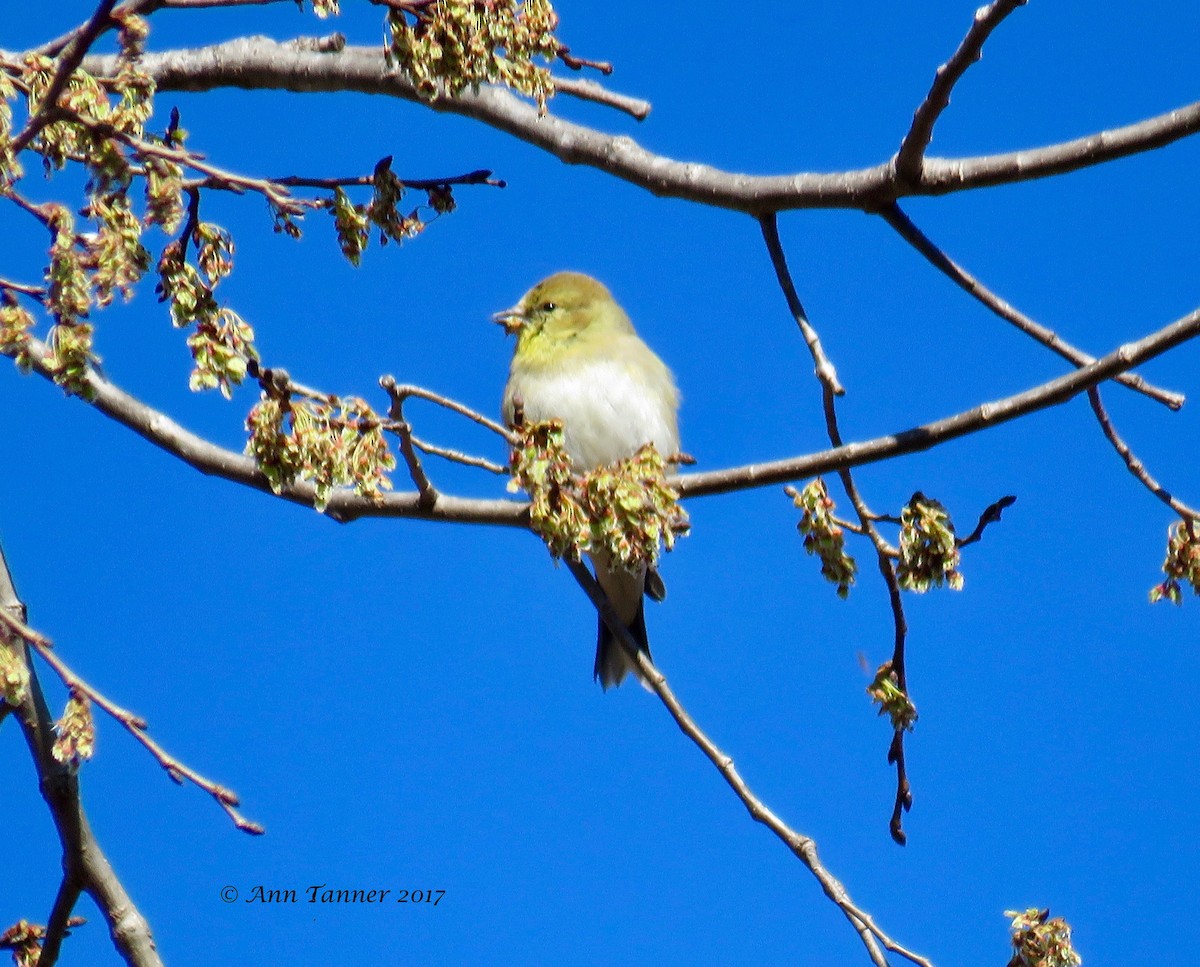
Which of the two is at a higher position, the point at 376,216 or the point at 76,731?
the point at 376,216

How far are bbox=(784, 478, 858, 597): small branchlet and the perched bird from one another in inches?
92.0

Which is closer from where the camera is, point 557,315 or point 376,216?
point 376,216

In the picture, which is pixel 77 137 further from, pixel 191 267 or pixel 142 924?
pixel 142 924

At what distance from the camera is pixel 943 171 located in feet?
10.2

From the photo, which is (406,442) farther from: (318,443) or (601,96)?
(601,96)

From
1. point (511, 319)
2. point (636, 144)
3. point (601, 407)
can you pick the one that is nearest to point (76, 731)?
point (636, 144)

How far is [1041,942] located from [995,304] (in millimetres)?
1332

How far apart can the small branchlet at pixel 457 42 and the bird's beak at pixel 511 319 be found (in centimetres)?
376

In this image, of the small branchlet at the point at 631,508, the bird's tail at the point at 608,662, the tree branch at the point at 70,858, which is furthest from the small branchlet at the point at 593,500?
the bird's tail at the point at 608,662

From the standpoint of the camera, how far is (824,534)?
308 cm

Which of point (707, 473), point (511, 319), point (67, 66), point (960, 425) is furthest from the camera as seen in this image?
point (511, 319)

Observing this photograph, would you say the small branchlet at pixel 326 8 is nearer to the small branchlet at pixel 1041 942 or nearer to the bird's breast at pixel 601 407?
the small branchlet at pixel 1041 942

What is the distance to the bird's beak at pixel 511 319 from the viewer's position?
20.0 feet

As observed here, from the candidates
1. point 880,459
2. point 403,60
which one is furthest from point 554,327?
point 403,60
